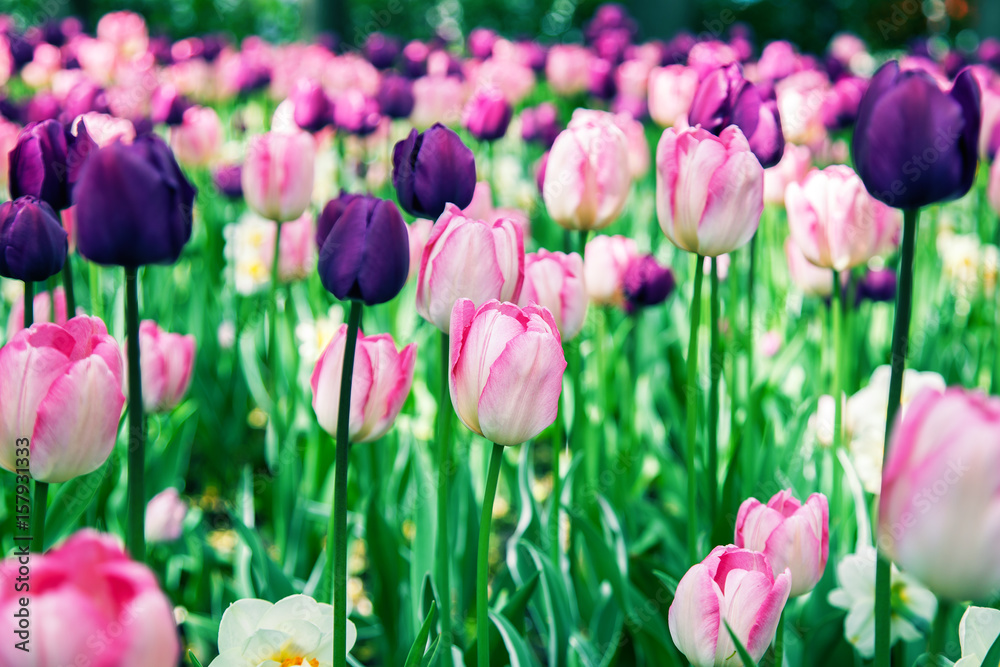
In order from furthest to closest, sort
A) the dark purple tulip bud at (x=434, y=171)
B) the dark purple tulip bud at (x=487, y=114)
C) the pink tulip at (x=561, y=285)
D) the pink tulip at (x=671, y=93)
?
1. the pink tulip at (x=671, y=93)
2. the dark purple tulip bud at (x=487, y=114)
3. the pink tulip at (x=561, y=285)
4. the dark purple tulip bud at (x=434, y=171)

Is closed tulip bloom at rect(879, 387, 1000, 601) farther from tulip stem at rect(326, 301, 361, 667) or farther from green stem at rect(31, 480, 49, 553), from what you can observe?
green stem at rect(31, 480, 49, 553)

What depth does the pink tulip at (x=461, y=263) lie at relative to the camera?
1098 millimetres

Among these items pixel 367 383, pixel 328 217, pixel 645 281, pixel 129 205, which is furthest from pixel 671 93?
pixel 129 205

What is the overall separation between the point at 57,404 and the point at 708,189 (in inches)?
34.9

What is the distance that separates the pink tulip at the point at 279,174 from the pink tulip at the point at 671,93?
1313 millimetres

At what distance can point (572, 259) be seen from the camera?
4.88 feet

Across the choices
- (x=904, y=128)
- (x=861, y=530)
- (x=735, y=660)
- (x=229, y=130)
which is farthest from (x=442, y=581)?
(x=229, y=130)

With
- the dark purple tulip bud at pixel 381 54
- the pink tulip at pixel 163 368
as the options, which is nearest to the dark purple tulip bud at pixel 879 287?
the pink tulip at pixel 163 368

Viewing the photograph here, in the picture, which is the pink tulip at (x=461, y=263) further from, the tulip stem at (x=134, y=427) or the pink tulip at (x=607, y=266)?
the pink tulip at (x=607, y=266)

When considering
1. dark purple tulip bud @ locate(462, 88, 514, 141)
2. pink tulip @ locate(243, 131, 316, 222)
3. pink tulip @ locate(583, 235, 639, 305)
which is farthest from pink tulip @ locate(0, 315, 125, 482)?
dark purple tulip bud @ locate(462, 88, 514, 141)

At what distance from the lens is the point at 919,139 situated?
0.86 m

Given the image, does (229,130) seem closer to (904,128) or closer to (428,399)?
(428,399)

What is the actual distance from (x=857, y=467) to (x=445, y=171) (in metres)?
1.06

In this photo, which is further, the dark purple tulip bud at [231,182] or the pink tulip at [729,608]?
the dark purple tulip bud at [231,182]
